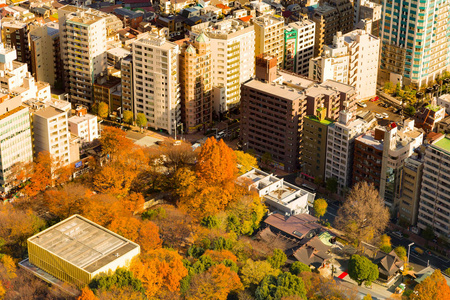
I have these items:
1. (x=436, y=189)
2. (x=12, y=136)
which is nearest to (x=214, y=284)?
(x=436, y=189)

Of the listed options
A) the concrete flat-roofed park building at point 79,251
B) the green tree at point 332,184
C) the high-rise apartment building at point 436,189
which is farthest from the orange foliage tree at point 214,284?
the high-rise apartment building at point 436,189

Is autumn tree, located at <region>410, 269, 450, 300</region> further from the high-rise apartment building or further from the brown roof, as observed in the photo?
the brown roof

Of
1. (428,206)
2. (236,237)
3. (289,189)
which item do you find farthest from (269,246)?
(428,206)

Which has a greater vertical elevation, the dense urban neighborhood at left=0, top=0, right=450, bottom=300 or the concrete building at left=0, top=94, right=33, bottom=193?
the concrete building at left=0, top=94, right=33, bottom=193

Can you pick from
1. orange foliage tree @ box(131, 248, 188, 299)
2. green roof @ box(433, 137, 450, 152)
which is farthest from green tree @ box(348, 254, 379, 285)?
orange foliage tree @ box(131, 248, 188, 299)

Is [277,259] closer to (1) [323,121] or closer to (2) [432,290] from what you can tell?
(2) [432,290]

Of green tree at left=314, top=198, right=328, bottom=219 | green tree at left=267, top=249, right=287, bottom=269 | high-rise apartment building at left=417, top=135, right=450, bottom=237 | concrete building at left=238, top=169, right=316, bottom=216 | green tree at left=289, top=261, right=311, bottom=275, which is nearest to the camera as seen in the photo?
green tree at left=289, top=261, right=311, bottom=275

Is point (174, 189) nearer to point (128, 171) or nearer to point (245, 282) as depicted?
point (128, 171)
